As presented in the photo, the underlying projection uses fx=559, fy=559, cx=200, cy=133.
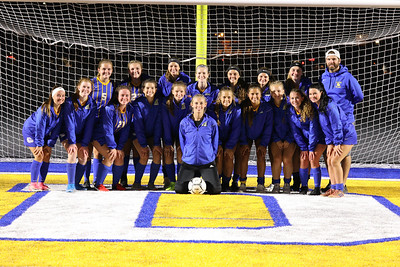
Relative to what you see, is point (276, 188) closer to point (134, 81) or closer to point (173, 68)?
point (173, 68)

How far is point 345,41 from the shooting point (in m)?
9.65

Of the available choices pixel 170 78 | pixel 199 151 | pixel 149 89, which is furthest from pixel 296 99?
pixel 149 89

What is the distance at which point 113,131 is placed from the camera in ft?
22.3

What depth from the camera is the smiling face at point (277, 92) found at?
22.4ft

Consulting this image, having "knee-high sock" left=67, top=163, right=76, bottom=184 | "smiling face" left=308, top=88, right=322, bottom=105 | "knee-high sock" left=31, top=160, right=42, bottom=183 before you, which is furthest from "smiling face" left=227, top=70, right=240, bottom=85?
"knee-high sock" left=31, top=160, right=42, bottom=183

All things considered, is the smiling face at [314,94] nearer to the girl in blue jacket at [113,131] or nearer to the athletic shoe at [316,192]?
the athletic shoe at [316,192]

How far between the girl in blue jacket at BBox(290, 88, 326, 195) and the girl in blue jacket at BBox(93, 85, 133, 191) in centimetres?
200

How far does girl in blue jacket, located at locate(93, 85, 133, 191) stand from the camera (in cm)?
668

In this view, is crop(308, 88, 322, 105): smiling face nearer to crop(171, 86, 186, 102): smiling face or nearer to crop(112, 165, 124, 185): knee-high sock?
crop(171, 86, 186, 102): smiling face

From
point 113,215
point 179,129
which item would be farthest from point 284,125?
point 113,215

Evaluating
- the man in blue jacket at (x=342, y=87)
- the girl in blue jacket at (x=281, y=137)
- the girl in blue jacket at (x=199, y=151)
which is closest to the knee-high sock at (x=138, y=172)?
the girl in blue jacket at (x=199, y=151)

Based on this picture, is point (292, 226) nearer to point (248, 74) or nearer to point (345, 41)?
point (345, 41)

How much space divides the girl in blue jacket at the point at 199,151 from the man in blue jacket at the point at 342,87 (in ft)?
5.00

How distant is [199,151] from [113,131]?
3.73 feet
